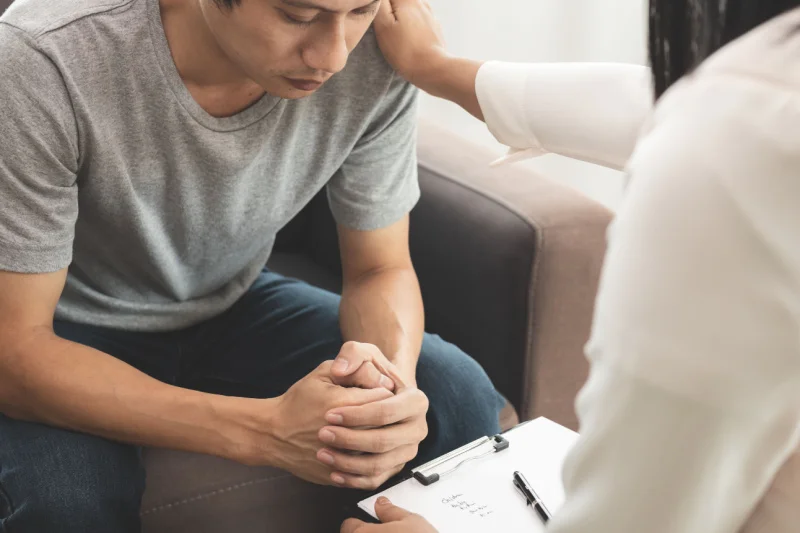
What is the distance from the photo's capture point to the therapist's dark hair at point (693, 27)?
0.51 m

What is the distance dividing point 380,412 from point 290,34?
44 centimetres

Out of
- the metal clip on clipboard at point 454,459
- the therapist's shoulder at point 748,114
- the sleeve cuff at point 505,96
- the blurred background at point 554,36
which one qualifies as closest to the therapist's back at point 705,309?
Result: the therapist's shoulder at point 748,114

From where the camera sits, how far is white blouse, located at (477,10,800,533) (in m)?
0.48

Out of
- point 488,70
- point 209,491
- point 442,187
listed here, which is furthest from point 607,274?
point 442,187

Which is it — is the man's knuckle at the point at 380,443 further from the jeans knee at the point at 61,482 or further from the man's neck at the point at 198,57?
the man's neck at the point at 198,57

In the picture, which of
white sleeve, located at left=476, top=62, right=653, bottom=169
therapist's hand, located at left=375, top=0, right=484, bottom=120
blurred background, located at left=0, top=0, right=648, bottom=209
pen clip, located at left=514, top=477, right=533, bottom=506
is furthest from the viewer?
blurred background, located at left=0, top=0, right=648, bottom=209

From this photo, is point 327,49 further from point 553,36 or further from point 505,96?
point 553,36

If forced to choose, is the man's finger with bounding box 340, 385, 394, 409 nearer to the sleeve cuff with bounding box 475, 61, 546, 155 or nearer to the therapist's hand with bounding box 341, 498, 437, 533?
the therapist's hand with bounding box 341, 498, 437, 533

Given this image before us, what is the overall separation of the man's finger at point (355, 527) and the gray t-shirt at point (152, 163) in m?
0.46

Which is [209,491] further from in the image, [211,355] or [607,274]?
[607,274]

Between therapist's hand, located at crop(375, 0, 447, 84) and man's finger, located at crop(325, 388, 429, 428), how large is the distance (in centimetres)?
44

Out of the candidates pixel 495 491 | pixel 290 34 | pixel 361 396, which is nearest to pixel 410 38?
pixel 290 34

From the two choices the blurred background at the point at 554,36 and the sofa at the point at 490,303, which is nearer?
the sofa at the point at 490,303

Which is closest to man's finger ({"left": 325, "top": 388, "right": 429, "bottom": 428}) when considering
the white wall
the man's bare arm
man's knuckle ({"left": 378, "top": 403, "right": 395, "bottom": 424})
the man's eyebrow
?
man's knuckle ({"left": 378, "top": 403, "right": 395, "bottom": 424})
